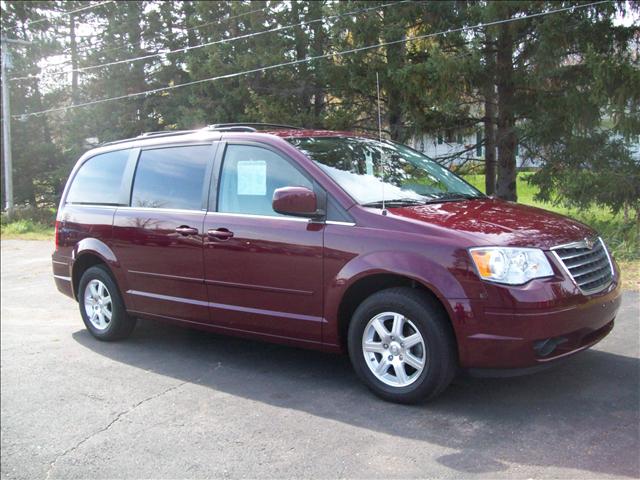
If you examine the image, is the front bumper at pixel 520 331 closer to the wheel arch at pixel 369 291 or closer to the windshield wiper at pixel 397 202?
the wheel arch at pixel 369 291

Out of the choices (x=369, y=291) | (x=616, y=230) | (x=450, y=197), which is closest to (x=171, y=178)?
(x=369, y=291)

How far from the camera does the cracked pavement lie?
3.27 metres

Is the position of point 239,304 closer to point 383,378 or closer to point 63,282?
point 383,378

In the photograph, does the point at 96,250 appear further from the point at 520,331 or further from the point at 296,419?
the point at 520,331

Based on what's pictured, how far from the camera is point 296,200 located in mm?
4188

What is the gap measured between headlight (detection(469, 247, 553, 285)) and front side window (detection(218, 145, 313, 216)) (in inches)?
57.1

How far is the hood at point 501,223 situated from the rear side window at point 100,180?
305 centimetres

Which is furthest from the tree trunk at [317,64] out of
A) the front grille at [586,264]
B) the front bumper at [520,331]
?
the front bumper at [520,331]

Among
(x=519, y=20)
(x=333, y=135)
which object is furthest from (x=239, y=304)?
(x=519, y=20)

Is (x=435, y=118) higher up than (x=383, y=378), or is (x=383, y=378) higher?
(x=435, y=118)

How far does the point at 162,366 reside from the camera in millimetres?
5203

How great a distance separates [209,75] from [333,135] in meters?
14.4

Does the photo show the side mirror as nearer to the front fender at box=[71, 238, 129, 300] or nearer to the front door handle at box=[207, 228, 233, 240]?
the front door handle at box=[207, 228, 233, 240]

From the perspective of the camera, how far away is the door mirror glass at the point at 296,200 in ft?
13.7
